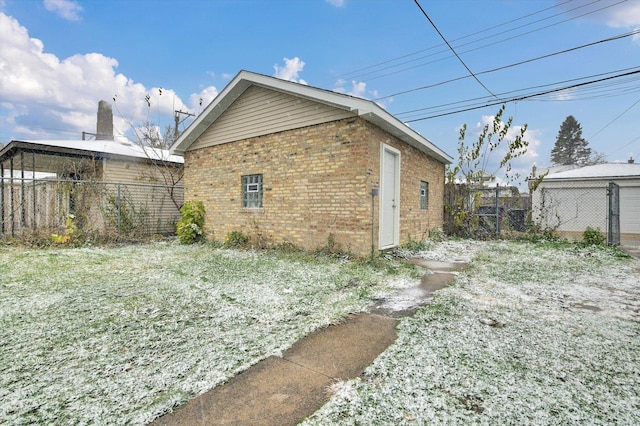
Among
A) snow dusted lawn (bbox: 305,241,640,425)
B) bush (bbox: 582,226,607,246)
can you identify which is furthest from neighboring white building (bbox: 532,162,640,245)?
snow dusted lawn (bbox: 305,241,640,425)

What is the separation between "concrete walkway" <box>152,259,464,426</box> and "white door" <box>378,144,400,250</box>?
12.2 ft

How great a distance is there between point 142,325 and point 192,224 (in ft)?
21.5

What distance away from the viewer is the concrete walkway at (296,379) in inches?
66.6

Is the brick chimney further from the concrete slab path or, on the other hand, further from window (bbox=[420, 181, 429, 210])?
the concrete slab path

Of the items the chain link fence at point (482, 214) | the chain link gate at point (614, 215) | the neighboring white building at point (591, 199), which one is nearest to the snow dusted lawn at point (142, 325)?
the chain link fence at point (482, 214)

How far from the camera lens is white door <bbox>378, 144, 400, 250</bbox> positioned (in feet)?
22.2

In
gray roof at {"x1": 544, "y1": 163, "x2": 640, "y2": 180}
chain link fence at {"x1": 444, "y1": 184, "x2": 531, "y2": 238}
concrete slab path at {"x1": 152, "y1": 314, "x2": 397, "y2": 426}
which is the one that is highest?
gray roof at {"x1": 544, "y1": 163, "x2": 640, "y2": 180}

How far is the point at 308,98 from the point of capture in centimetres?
668

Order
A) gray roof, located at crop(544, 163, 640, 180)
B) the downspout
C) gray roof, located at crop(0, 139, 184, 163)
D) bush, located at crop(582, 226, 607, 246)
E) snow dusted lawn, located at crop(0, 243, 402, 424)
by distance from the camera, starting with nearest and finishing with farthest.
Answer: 1. snow dusted lawn, located at crop(0, 243, 402, 424)
2. the downspout
3. bush, located at crop(582, 226, 607, 246)
4. gray roof, located at crop(0, 139, 184, 163)
5. gray roof, located at crop(544, 163, 640, 180)

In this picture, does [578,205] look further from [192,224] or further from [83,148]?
[83,148]

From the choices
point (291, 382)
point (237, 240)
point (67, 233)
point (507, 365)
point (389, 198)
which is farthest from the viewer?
point (67, 233)

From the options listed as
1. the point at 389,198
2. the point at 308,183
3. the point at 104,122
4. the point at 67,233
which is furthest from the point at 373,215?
the point at 104,122

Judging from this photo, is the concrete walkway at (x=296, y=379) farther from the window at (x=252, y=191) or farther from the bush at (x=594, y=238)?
the bush at (x=594, y=238)

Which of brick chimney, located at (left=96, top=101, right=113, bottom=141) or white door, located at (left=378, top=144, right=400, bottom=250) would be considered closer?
white door, located at (left=378, top=144, right=400, bottom=250)
